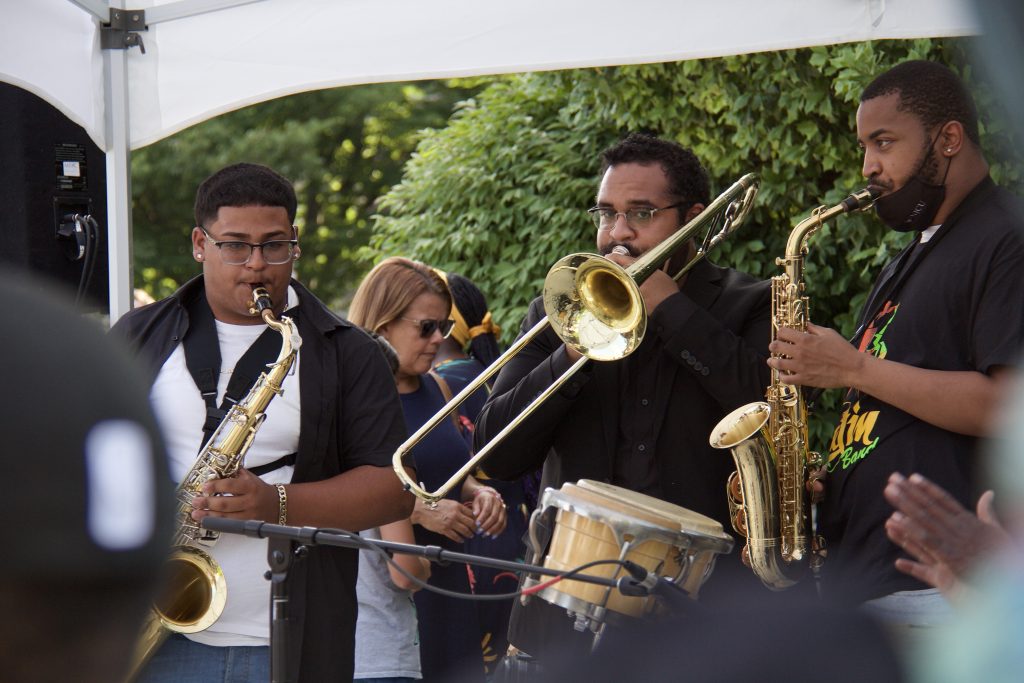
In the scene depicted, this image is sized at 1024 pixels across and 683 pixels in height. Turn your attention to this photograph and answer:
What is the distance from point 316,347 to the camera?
356cm

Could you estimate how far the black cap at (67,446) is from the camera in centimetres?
69

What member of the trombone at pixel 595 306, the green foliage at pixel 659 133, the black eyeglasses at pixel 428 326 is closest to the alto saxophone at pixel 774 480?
the trombone at pixel 595 306

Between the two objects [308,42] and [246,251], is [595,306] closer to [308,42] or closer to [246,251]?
[246,251]

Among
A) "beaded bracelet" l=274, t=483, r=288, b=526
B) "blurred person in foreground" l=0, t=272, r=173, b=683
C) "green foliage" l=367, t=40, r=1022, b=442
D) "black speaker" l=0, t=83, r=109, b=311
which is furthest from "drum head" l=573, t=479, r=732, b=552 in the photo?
"green foliage" l=367, t=40, r=1022, b=442

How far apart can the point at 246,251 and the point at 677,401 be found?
4.45 ft

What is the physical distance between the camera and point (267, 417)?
135 inches

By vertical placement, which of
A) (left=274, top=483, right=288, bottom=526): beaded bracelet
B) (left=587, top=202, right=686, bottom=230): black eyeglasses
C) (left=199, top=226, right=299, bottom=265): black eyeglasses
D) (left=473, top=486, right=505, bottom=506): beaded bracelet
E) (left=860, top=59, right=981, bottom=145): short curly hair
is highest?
(left=860, top=59, right=981, bottom=145): short curly hair

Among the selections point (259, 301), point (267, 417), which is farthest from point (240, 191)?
point (267, 417)

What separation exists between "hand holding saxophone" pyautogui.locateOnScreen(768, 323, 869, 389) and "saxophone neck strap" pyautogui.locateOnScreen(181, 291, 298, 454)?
1.48 meters

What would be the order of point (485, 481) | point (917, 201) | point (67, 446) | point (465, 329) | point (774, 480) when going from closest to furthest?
1. point (67, 446)
2. point (917, 201)
3. point (774, 480)
4. point (485, 481)
5. point (465, 329)

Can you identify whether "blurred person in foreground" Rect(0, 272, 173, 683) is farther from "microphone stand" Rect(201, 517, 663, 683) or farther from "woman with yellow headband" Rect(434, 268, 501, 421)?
"woman with yellow headband" Rect(434, 268, 501, 421)

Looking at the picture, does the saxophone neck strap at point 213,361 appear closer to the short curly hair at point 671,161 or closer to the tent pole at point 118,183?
the tent pole at point 118,183

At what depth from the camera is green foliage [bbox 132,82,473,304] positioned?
16266mm

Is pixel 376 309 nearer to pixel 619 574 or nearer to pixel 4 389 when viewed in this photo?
pixel 619 574
